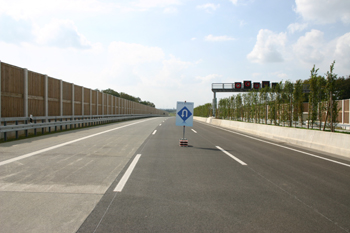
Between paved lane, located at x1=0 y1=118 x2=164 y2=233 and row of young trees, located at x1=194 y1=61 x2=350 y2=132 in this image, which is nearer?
paved lane, located at x1=0 y1=118 x2=164 y2=233

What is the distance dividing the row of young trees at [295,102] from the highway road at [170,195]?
23.9 ft

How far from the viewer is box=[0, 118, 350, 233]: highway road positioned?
134 inches

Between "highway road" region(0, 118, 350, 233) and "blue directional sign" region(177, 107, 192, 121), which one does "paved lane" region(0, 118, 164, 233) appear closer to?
"highway road" region(0, 118, 350, 233)

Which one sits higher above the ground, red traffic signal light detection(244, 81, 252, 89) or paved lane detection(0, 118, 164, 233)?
red traffic signal light detection(244, 81, 252, 89)

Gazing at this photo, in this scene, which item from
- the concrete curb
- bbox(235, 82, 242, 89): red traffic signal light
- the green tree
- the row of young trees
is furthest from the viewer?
bbox(235, 82, 242, 89): red traffic signal light

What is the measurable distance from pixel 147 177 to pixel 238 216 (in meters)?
2.58

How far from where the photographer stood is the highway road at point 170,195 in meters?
3.41

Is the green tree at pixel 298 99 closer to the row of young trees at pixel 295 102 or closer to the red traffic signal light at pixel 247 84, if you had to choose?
the row of young trees at pixel 295 102

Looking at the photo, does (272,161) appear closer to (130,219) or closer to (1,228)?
(130,219)

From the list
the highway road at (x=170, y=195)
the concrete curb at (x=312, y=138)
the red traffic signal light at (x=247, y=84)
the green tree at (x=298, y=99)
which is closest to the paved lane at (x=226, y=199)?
the highway road at (x=170, y=195)

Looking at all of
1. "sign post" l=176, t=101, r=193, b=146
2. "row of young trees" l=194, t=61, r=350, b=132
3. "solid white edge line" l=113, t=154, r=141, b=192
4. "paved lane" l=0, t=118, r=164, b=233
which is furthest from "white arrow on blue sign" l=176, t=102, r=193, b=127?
"row of young trees" l=194, t=61, r=350, b=132

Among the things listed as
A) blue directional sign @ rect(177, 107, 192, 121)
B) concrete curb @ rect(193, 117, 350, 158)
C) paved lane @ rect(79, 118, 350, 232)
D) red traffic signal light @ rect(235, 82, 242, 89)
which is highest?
red traffic signal light @ rect(235, 82, 242, 89)

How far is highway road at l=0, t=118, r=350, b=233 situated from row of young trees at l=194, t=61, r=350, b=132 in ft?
23.9

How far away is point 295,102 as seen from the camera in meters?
20.2
